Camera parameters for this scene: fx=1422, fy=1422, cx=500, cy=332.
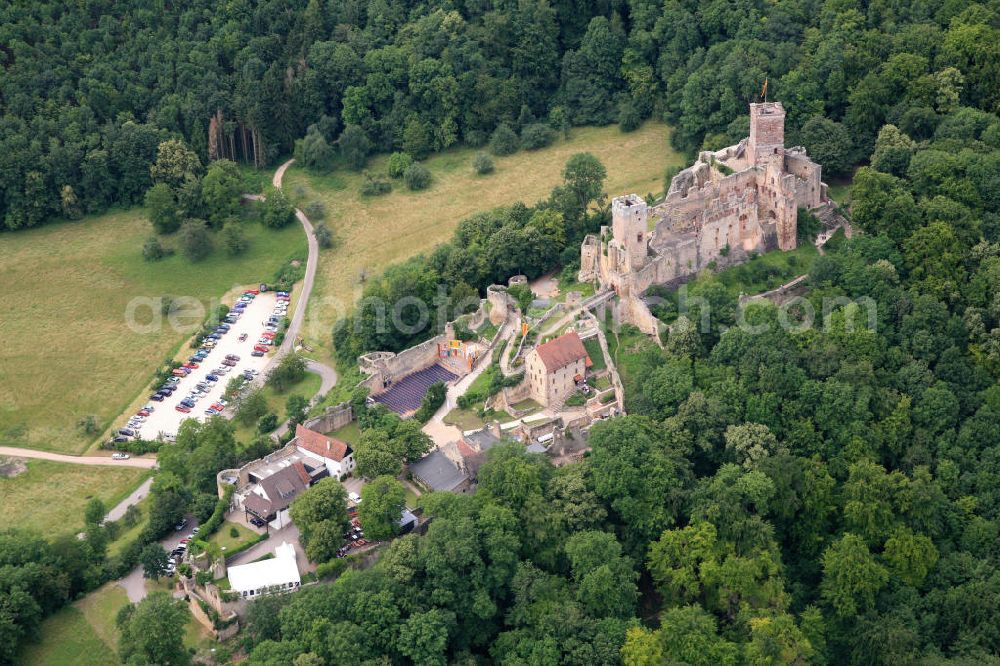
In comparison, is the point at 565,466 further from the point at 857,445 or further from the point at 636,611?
the point at 857,445

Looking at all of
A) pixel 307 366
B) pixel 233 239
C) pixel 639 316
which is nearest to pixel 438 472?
pixel 639 316

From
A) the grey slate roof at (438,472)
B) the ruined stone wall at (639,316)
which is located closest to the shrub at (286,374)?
the grey slate roof at (438,472)

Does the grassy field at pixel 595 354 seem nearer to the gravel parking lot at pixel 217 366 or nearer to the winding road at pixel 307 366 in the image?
the winding road at pixel 307 366

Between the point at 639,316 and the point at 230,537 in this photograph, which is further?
the point at 639,316

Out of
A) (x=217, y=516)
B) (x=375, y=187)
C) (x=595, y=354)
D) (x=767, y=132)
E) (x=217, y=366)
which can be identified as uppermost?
(x=767, y=132)

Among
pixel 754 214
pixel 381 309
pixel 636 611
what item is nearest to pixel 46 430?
pixel 381 309

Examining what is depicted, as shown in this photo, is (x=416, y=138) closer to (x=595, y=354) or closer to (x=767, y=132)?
(x=767, y=132)
